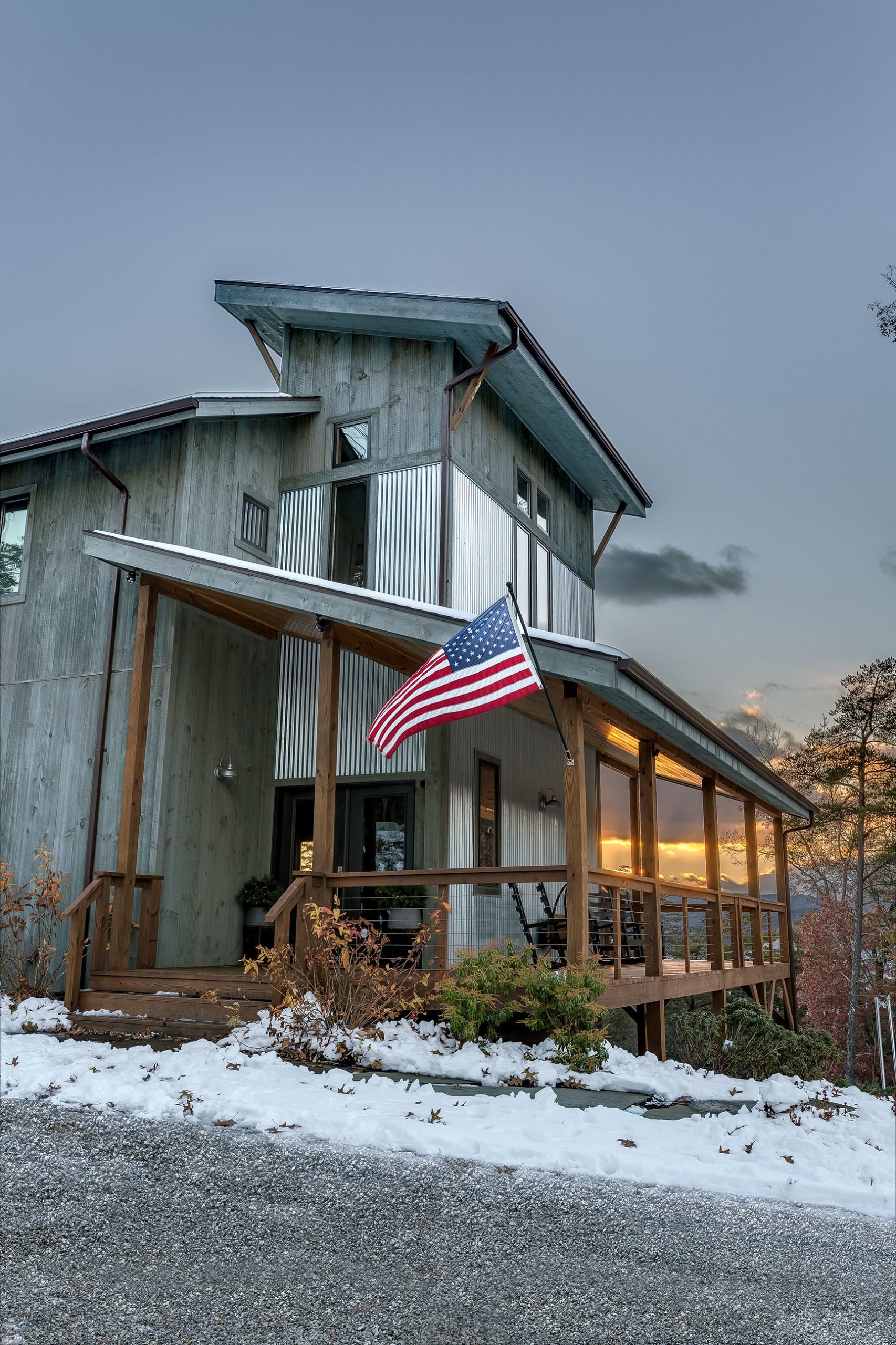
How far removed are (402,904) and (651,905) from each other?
246cm

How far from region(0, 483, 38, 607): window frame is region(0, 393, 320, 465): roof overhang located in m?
0.40

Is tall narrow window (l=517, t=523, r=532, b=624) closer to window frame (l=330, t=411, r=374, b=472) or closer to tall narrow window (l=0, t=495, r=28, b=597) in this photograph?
window frame (l=330, t=411, r=374, b=472)

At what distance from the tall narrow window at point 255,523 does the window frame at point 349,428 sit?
1042 millimetres

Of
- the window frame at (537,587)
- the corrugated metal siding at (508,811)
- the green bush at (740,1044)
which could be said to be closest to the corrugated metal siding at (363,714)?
the corrugated metal siding at (508,811)

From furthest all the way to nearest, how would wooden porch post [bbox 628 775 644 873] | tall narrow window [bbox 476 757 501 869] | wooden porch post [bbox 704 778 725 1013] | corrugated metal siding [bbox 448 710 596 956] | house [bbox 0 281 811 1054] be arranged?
wooden porch post [bbox 628 775 644 873], wooden porch post [bbox 704 778 725 1013], tall narrow window [bbox 476 757 501 869], corrugated metal siding [bbox 448 710 596 956], house [bbox 0 281 811 1054]

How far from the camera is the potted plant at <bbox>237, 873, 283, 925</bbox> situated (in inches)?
437

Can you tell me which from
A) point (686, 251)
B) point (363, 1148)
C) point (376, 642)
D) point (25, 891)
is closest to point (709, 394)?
point (686, 251)

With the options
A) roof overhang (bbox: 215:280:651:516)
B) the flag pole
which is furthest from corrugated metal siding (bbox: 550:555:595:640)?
the flag pole

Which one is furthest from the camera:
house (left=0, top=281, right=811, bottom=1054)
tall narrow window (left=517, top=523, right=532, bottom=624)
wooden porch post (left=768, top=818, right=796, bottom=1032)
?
wooden porch post (left=768, top=818, right=796, bottom=1032)

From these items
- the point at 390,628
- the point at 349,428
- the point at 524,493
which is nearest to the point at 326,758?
the point at 390,628

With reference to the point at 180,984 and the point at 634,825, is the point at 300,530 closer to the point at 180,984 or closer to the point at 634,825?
the point at 180,984

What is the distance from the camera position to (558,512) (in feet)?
50.0

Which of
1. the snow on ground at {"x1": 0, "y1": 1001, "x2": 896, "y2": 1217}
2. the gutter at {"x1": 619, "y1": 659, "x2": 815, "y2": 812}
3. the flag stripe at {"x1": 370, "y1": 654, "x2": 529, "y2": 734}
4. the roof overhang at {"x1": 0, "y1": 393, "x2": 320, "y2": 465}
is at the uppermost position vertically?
the roof overhang at {"x1": 0, "y1": 393, "x2": 320, "y2": 465}

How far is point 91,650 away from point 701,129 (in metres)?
19.2
